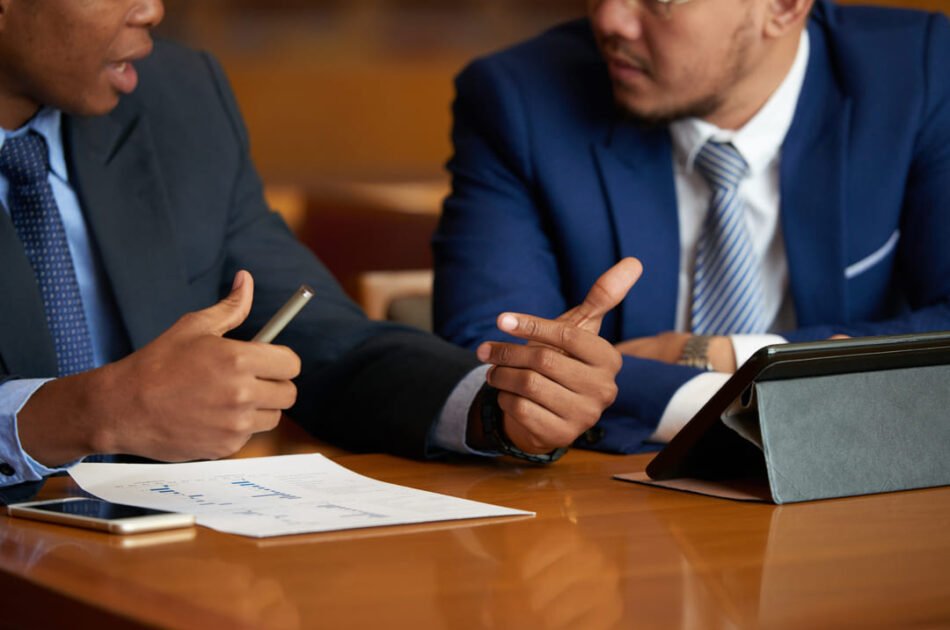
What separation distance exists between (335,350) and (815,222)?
2.63 ft

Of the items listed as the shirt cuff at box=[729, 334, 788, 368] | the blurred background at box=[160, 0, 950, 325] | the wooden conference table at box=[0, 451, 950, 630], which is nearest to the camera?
the wooden conference table at box=[0, 451, 950, 630]

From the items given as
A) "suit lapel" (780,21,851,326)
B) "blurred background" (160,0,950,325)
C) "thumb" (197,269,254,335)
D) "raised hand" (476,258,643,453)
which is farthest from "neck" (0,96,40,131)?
"blurred background" (160,0,950,325)

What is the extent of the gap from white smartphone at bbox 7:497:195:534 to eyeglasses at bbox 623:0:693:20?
1153 mm

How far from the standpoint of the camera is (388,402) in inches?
49.3

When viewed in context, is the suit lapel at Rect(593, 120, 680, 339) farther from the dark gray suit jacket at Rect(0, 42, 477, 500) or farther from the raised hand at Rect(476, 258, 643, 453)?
the raised hand at Rect(476, 258, 643, 453)

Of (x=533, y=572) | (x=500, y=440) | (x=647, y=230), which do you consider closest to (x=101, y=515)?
(x=533, y=572)

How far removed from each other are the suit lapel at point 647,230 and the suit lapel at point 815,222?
0.18m

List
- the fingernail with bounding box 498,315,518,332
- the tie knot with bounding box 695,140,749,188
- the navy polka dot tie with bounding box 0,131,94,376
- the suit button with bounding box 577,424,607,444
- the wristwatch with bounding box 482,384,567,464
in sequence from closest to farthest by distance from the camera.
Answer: the fingernail with bounding box 498,315,518,332
the wristwatch with bounding box 482,384,567,464
the suit button with bounding box 577,424,607,444
the navy polka dot tie with bounding box 0,131,94,376
the tie knot with bounding box 695,140,749,188

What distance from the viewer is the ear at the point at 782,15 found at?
1.78 meters

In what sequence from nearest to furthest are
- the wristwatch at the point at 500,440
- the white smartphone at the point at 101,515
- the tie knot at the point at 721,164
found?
1. the white smartphone at the point at 101,515
2. the wristwatch at the point at 500,440
3. the tie knot at the point at 721,164

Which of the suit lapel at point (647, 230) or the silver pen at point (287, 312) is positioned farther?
the suit lapel at point (647, 230)

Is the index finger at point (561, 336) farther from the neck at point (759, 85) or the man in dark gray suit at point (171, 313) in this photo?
the neck at point (759, 85)

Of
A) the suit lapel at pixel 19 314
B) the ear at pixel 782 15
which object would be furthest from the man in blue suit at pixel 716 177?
the suit lapel at pixel 19 314

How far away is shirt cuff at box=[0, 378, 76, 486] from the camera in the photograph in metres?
0.94
